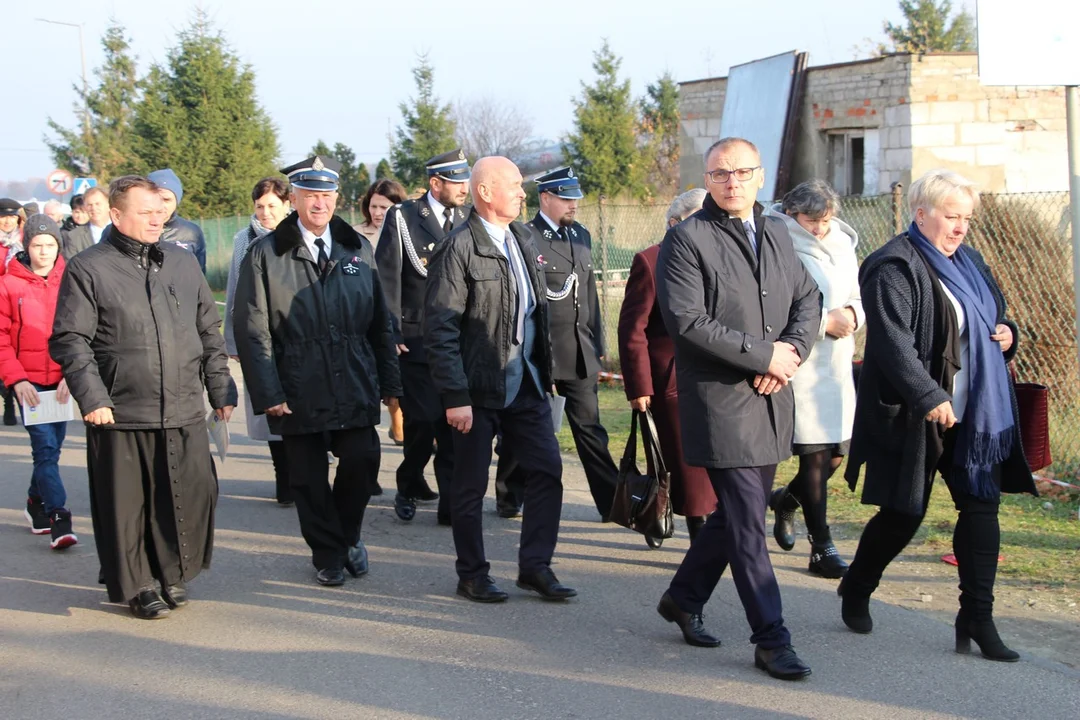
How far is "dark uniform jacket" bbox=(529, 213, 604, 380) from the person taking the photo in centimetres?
688

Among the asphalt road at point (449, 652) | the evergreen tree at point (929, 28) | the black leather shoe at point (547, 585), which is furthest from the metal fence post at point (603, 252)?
the evergreen tree at point (929, 28)

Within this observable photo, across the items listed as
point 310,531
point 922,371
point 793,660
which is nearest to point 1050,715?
point 793,660

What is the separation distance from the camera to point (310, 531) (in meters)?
6.03

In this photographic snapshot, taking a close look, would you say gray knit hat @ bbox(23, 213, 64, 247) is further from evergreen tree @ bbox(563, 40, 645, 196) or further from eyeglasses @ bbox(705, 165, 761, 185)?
evergreen tree @ bbox(563, 40, 645, 196)

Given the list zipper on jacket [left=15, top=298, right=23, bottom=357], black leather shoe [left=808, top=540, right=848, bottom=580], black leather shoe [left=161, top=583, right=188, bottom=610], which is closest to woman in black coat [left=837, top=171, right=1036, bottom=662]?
black leather shoe [left=808, top=540, right=848, bottom=580]

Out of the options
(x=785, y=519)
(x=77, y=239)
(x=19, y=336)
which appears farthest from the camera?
(x=77, y=239)

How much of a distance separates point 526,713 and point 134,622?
217cm

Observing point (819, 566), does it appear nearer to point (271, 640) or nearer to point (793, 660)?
point (793, 660)

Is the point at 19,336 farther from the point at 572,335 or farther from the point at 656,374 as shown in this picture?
the point at 656,374

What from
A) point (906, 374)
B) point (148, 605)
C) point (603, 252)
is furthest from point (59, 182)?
point (906, 374)

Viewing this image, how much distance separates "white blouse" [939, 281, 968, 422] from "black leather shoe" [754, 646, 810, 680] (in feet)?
3.68

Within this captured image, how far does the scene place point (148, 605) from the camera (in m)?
5.51

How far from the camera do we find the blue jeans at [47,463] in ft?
22.6

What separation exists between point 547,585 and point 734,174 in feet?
6.98
